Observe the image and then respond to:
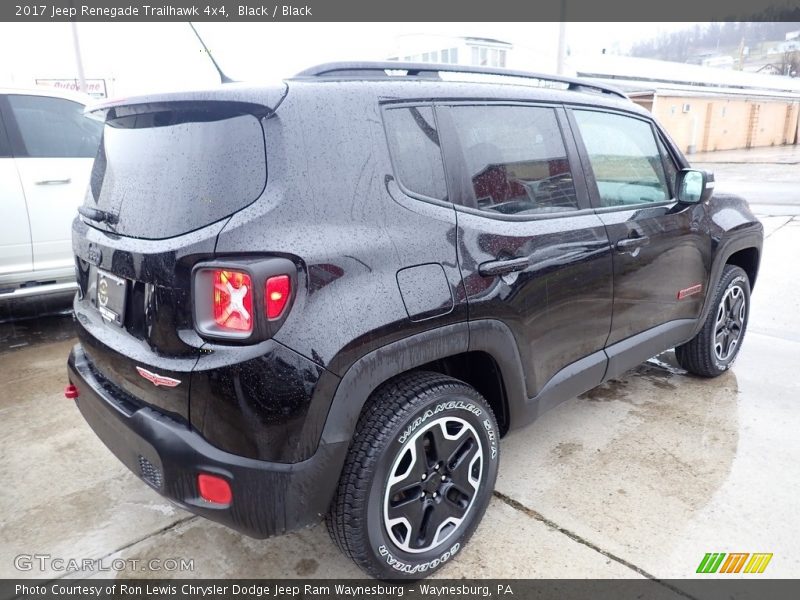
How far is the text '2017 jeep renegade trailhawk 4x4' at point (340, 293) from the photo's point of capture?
1.83 meters

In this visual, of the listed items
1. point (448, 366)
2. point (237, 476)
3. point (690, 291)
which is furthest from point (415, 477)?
Result: point (690, 291)

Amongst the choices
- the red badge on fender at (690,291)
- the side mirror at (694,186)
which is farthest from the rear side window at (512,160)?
the red badge on fender at (690,291)

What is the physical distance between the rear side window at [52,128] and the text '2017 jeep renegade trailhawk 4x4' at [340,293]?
2752 millimetres

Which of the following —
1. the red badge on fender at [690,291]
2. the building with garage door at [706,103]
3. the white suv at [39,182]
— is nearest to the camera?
the red badge on fender at [690,291]

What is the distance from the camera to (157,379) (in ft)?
6.39

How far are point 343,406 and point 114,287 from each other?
0.96m

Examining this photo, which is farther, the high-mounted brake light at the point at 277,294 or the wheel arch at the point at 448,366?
the wheel arch at the point at 448,366

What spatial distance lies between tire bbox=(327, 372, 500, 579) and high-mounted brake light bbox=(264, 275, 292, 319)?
527 mm

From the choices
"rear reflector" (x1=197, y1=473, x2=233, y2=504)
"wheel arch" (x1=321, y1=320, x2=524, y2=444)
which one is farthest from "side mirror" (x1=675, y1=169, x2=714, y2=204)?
"rear reflector" (x1=197, y1=473, x2=233, y2=504)

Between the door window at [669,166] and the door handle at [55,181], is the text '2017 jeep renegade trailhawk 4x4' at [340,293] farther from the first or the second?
the door handle at [55,181]

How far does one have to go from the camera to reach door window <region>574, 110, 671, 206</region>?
2961 millimetres

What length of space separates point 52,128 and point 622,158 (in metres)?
4.25

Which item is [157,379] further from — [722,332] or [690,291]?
[722,332]

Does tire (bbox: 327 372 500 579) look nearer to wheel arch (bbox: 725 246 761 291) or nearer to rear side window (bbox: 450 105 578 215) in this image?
rear side window (bbox: 450 105 578 215)
